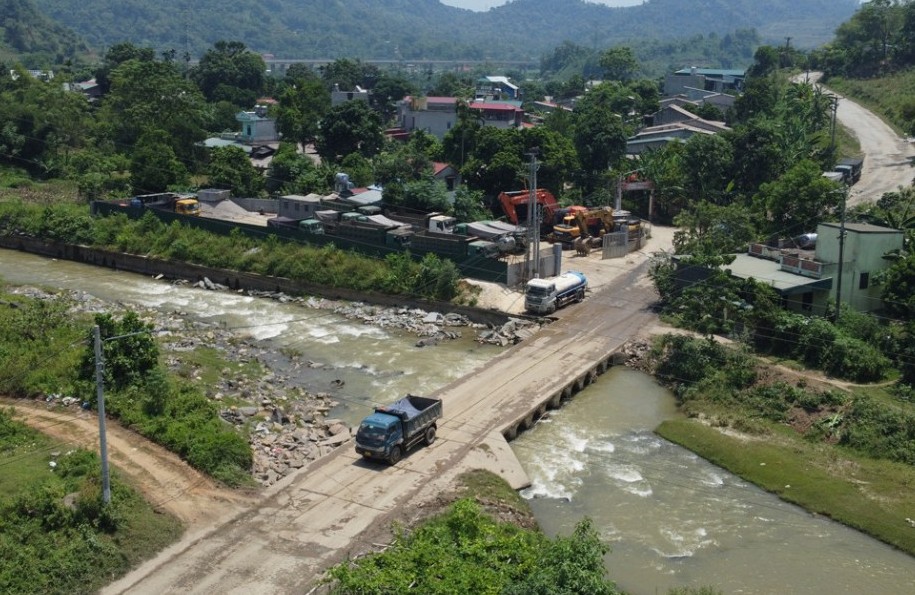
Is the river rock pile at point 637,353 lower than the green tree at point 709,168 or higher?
lower

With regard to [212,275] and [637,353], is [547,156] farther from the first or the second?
[637,353]

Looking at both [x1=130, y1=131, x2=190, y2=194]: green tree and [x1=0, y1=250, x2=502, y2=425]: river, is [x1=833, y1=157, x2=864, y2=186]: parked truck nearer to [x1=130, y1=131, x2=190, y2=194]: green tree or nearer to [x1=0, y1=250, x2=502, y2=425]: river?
[x1=0, y1=250, x2=502, y2=425]: river

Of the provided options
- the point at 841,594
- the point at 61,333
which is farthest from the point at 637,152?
the point at 841,594

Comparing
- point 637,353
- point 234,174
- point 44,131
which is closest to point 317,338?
point 637,353

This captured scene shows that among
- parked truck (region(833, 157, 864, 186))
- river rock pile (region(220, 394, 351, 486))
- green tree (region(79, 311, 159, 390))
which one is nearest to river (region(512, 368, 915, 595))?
river rock pile (region(220, 394, 351, 486))

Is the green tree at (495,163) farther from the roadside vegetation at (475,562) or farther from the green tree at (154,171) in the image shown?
the roadside vegetation at (475,562)

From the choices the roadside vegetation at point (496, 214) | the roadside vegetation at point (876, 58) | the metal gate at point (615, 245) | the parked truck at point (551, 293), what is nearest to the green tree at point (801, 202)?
the roadside vegetation at point (496, 214)
